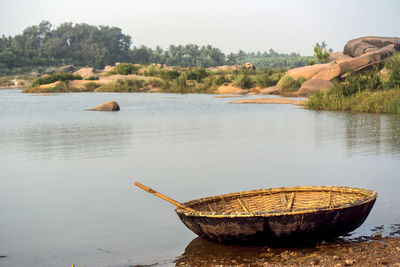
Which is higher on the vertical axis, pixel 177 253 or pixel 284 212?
pixel 284 212

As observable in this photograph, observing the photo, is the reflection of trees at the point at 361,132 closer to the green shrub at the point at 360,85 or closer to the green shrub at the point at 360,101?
the green shrub at the point at 360,101

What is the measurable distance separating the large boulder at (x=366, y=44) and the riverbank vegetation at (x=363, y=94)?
21.5 m

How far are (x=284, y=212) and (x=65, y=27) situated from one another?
14498cm

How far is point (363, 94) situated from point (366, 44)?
2515 cm

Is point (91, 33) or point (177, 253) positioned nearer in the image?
point (177, 253)

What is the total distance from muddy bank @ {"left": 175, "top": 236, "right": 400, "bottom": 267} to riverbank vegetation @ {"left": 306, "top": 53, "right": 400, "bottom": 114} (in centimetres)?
Answer: 2035

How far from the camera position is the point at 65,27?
144 metres

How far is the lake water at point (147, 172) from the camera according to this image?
724 centimetres

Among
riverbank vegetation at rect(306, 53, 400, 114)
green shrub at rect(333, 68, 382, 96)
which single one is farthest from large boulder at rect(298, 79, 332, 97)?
green shrub at rect(333, 68, 382, 96)

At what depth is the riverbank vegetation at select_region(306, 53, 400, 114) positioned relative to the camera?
86.3 ft

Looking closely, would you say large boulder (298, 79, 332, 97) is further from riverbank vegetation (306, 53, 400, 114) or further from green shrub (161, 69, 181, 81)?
green shrub (161, 69, 181, 81)

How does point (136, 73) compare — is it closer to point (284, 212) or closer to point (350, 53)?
point (350, 53)

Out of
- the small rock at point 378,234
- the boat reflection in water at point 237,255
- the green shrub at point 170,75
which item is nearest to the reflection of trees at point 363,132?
the small rock at point 378,234

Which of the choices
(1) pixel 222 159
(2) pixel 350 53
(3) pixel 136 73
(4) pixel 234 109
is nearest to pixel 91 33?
(3) pixel 136 73
